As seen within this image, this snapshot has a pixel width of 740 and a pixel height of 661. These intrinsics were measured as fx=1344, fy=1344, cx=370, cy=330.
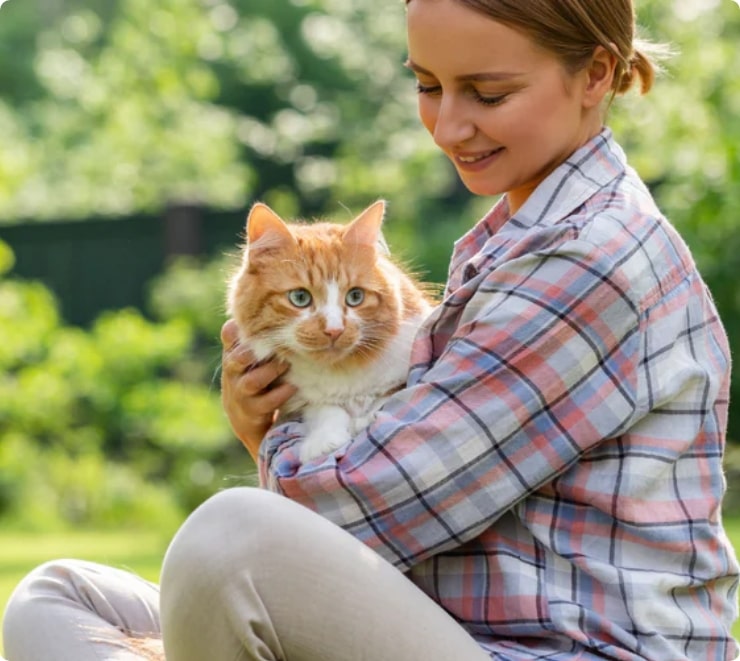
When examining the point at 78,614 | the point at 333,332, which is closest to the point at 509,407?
the point at 333,332

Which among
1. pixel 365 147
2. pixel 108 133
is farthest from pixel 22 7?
pixel 365 147

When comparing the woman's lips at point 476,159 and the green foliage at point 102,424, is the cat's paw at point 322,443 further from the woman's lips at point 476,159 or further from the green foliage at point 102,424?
the green foliage at point 102,424

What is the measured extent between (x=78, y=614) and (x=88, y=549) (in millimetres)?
4667

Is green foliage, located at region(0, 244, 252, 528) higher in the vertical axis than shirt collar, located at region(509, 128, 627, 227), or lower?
lower

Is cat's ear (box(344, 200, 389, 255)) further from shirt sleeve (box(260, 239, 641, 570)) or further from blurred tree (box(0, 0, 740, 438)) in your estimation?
blurred tree (box(0, 0, 740, 438))

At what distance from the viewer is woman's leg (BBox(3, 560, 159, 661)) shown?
8.02 feet

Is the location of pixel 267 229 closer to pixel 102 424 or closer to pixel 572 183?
pixel 572 183

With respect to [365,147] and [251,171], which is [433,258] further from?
[251,171]

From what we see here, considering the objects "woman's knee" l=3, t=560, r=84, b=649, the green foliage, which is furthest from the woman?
the green foliage

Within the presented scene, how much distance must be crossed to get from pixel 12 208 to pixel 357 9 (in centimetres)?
419

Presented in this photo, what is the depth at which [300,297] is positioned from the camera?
2.56 meters

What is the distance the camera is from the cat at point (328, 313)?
2.49 m

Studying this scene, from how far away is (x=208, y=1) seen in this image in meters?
13.9

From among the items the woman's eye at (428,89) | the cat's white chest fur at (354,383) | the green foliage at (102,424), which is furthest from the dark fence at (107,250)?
the woman's eye at (428,89)
